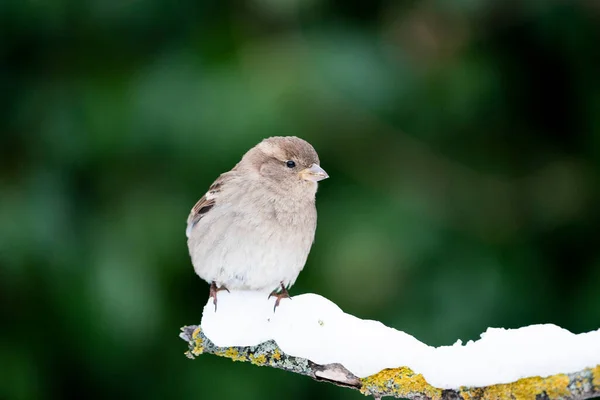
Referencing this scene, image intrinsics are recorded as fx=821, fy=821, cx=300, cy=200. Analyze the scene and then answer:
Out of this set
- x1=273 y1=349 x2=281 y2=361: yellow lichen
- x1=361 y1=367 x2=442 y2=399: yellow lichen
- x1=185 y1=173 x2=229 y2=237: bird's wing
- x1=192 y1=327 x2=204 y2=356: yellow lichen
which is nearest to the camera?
x1=361 y1=367 x2=442 y2=399: yellow lichen

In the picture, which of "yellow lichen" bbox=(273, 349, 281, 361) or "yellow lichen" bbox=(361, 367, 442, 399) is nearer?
"yellow lichen" bbox=(361, 367, 442, 399)

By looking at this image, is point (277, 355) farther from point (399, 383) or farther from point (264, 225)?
point (264, 225)

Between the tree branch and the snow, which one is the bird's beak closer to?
the snow

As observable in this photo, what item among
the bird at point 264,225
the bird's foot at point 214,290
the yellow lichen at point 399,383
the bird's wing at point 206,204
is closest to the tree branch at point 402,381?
the yellow lichen at point 399,383

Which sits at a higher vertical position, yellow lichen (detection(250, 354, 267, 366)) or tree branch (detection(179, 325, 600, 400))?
yellow lichen (detection(250, 354, 267, 366))

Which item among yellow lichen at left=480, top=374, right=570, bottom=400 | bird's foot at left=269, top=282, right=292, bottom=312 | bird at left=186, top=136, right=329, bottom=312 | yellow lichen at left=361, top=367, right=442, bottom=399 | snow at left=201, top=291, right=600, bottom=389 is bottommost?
yellow lichen at left=480, top=374, right=570, bottom=400

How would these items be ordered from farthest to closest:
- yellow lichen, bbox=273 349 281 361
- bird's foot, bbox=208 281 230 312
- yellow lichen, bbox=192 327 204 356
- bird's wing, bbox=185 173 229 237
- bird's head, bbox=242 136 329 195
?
1. bird's wing, bbox=185 173 229 237
2. bird's head, bbox=242 136 329 195
3. bird's foot, bbox=208 281 230 312
4. yellow lichen, bbox=192 327 204 356
5. yellow lichen, bbox=273 349 281 361

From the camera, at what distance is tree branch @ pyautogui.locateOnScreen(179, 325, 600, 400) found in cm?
155

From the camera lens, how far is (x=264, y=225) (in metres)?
2.38

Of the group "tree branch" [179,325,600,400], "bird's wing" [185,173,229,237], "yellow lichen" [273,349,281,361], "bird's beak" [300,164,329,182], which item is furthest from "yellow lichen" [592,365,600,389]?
"bird's wing" [185,173,229,237]

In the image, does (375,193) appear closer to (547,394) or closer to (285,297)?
(285,297)

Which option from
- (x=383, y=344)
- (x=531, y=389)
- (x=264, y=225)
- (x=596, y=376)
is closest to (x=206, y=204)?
(x=264, y=225)

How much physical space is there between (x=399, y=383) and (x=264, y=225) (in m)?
0.74

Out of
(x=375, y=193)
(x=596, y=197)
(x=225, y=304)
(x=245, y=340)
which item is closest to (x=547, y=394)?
(x=245, y=340)
